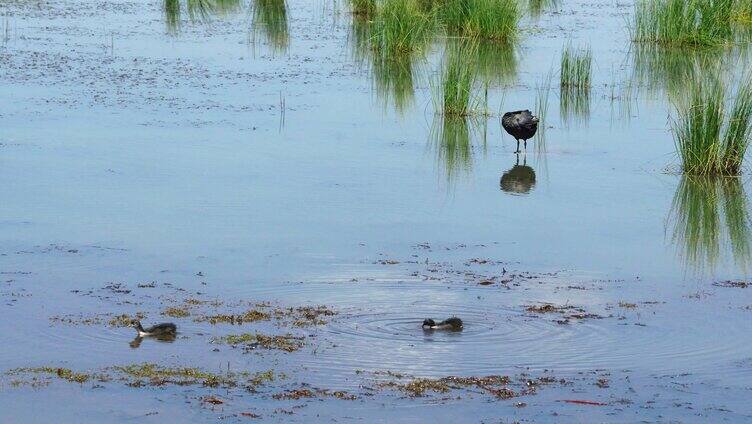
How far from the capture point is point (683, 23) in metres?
20.2

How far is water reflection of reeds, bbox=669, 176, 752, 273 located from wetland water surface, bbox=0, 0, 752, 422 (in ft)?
0.11

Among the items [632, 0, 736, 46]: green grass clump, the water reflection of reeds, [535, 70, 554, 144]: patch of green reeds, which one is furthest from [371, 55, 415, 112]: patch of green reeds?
the water reflection of reeds

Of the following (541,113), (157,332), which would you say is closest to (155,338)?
(157,332)

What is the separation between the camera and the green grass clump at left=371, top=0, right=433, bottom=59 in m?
18.6

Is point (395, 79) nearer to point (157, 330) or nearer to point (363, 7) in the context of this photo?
point (363, 7)

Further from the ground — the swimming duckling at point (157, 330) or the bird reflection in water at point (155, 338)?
the swimming duckling at point (157, 330)

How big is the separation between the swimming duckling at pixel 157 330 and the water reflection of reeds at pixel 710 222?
3.73 m

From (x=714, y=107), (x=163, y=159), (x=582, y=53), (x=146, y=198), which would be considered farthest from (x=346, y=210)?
(x=582, y=53)

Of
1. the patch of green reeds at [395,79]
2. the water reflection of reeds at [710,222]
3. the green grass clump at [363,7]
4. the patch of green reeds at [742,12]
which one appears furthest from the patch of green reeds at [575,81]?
the patch of green reeds at [742,12]

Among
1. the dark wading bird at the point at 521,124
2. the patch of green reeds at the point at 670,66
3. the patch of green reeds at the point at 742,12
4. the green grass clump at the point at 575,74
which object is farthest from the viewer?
the patch of green reeds at the point at 742,12

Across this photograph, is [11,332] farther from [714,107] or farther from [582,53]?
[582,53]

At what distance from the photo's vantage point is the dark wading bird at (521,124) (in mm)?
12758

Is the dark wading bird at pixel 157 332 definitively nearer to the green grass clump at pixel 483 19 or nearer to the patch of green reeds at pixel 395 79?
the patch of green reeds at pixel 395 79

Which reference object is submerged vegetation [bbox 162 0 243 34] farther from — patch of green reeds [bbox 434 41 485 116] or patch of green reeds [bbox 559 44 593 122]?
patch of green reeds [bbox 434 41 485 116]
